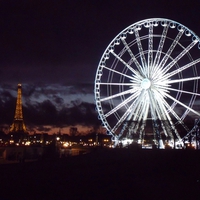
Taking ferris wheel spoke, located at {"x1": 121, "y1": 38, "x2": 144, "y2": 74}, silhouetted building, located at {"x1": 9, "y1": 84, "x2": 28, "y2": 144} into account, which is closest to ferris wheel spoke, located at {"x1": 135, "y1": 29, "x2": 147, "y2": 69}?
ferris wheel spoke, located at {"x1": 121, "y1": 38, "x2": 144, "y2": 74}

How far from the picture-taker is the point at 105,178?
71.1 ft

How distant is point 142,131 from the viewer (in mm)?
36719

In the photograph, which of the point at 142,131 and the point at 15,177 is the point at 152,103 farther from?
the point at 15,177

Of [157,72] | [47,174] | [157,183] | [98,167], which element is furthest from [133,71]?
[47,174]

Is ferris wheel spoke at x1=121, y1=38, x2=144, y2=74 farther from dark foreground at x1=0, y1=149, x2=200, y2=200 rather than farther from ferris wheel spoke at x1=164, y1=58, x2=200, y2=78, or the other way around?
dark foreground at x1=0, y1=149, x2=200, y2=200

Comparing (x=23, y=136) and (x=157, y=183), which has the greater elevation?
(x=23, y=136)

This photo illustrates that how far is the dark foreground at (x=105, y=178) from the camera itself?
1698 cm

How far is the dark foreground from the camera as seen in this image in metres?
17.0

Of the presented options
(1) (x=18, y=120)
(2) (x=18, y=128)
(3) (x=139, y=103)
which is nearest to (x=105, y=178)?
(3) (x=139, y=103)

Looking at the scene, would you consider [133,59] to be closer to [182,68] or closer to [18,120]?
[182,68]

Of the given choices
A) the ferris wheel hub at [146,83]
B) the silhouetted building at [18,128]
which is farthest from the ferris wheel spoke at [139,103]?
the silhouetted building at [18,128]

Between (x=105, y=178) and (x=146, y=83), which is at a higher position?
(x=146, y=83)

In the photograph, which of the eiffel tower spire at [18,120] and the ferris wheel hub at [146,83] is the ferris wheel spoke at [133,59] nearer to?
the ferris wheel hub at [146,83]

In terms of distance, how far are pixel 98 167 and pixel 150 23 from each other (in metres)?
16.5
